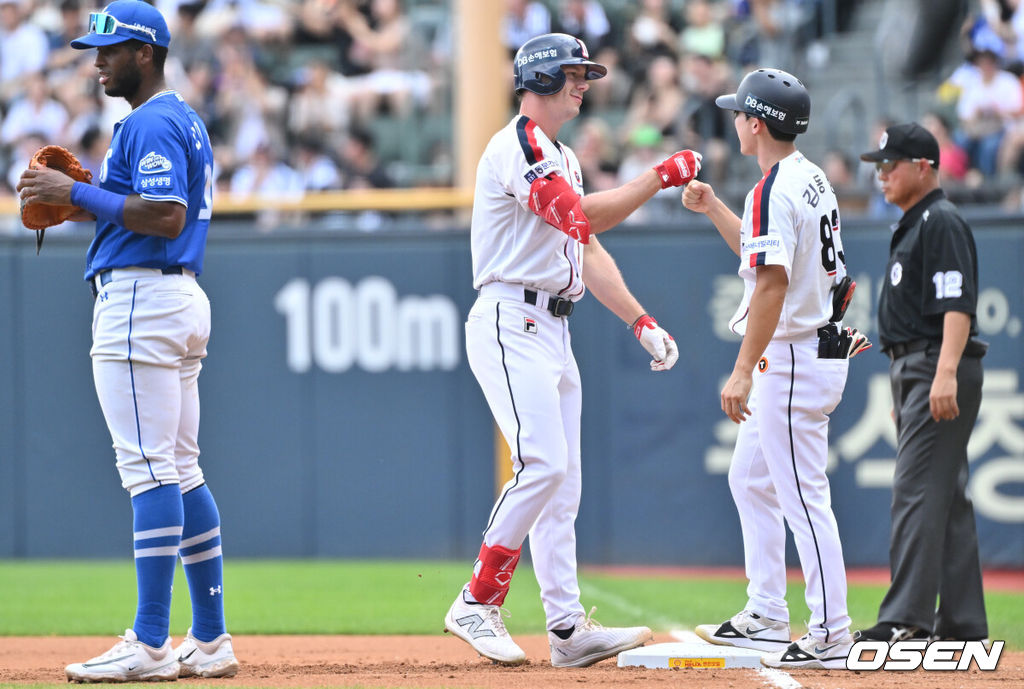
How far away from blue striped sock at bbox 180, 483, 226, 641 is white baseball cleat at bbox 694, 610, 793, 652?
1.96 m

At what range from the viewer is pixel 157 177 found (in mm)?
4703

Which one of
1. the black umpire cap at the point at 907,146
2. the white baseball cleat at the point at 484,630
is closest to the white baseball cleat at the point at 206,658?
the white baseball cleat at the point at 484,630

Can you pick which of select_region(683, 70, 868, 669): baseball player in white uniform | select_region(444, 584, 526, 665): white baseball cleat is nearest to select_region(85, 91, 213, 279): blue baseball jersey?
select_region(444, 584, 526, 665): white baseball cleat

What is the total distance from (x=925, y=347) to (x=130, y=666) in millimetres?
3334

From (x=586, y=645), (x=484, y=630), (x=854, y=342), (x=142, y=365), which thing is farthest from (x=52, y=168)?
(x=854, y=342)

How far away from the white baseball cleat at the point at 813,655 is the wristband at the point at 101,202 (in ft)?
9.28

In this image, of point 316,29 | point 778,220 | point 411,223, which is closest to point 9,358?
point 411,223

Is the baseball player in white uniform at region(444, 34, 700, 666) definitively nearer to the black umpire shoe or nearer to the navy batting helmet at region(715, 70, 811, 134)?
the navy batting helmet at region(715, 70, 811, 134)

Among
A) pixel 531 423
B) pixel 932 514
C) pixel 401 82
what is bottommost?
pixel 932 514

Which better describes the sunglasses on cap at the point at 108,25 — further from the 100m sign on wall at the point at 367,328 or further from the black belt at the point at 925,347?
the 100m sign on wall at the point at 367,328

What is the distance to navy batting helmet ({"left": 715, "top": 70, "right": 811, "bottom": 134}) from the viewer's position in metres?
5.19

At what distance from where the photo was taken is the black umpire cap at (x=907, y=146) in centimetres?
566

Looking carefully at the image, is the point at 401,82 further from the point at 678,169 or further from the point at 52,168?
the point at 678,169

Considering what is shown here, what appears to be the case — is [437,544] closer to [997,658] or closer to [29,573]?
[29,573]
